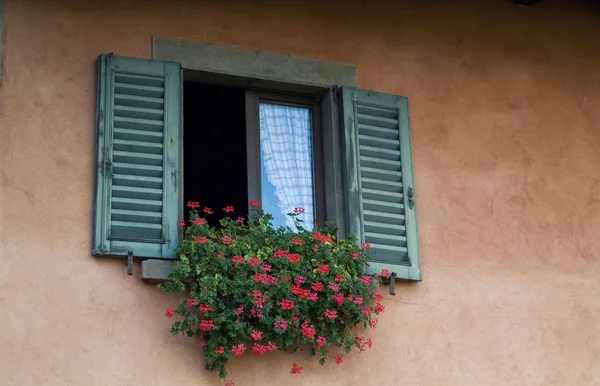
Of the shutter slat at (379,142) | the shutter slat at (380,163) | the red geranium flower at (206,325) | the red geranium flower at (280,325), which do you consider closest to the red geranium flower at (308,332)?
the red geranium flower at (280,325)

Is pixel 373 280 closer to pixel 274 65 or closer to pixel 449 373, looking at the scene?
pixel 449 373

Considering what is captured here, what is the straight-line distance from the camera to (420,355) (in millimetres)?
5836

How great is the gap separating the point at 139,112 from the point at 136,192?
18.0 inches

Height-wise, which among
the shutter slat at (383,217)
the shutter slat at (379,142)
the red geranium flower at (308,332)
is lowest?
the red geranium flower at (308,332)

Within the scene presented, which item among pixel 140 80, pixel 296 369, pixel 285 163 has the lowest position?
pixel 296 369

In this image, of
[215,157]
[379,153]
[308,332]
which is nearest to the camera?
[308,332]

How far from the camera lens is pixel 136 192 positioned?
554cm

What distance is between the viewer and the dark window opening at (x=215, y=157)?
27.8 ft

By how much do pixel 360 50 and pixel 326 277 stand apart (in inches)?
65.2

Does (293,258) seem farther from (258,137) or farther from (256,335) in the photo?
(258,137)

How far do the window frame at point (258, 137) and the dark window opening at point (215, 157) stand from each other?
193cm

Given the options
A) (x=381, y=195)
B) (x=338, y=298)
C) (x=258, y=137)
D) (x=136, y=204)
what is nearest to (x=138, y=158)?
(x=136, y=204)

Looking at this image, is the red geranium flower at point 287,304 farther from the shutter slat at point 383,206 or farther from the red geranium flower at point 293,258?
the shutter slat at point 383,206

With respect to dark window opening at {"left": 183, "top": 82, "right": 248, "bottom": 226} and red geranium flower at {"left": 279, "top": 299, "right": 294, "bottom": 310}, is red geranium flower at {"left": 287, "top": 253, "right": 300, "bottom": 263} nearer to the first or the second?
red geranium flower at {"left": 279, "top": 299, "right": 294, "bottom": 310}
